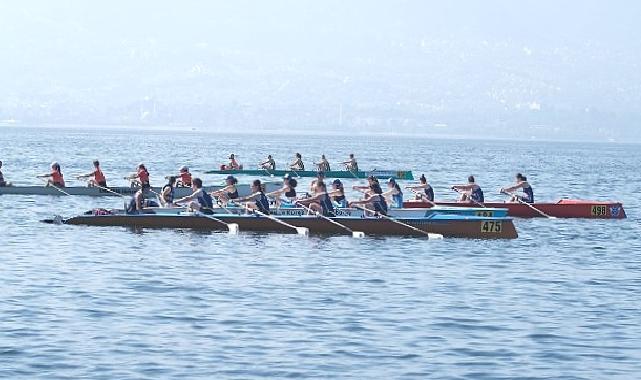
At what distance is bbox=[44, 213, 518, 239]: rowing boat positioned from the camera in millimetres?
44812

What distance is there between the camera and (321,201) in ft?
147

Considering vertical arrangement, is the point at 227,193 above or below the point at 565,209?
above

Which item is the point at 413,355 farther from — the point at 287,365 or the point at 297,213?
the point at 297,213

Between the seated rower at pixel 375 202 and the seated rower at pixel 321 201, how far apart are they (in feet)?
3.18

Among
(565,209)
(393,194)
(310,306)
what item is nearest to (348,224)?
(393,194)

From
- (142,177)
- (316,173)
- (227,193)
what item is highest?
(227,193)

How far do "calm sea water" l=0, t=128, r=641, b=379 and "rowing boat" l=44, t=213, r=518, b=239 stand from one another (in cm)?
60

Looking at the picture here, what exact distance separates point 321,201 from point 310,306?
14.9 metres

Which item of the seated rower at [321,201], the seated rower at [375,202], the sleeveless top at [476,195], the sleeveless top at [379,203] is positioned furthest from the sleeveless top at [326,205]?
the sleeveless top at [476,195]

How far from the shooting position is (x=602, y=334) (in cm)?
2777

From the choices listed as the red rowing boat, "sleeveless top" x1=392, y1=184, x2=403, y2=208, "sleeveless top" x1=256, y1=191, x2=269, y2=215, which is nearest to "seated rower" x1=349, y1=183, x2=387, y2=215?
"sleeveless top" x1=392, y1=184, x2=403, y2=208

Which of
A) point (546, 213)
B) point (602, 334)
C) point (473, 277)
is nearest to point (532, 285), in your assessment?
point (473, 277)

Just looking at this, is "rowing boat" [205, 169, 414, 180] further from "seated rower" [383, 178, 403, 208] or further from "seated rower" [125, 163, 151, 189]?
"seated rower" [383, 178, 403, 208]

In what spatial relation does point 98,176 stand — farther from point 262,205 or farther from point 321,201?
point 321,201
